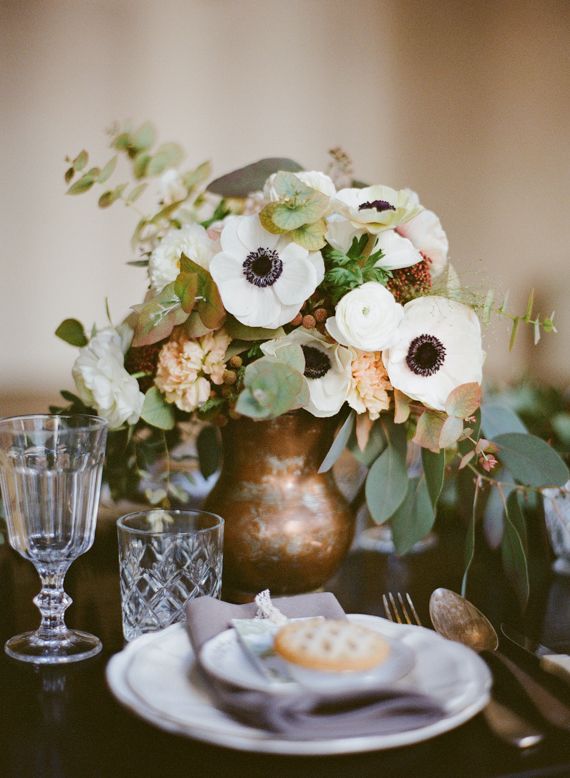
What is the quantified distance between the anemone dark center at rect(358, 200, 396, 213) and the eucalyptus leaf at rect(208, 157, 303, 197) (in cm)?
19

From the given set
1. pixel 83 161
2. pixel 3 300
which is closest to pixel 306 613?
pixel 83 161

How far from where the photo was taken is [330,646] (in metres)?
0.57

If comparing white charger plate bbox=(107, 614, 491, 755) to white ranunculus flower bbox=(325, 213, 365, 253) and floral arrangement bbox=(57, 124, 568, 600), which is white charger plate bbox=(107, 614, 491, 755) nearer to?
floral arrangement bbox=(57, 124, 568, 600)

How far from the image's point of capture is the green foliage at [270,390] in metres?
0.72

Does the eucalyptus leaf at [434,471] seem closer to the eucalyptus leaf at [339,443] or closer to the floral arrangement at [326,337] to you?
the floral arrangement at [326,337]

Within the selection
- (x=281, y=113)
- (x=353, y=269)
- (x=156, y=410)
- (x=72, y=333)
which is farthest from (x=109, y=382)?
(x=281, y=113)

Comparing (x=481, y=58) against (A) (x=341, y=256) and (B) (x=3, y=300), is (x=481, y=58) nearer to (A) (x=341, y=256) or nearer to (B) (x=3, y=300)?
(B) (x=3, y=300)

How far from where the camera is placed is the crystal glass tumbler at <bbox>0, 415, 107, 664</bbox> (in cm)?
76

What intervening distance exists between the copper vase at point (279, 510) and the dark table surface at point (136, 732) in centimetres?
7

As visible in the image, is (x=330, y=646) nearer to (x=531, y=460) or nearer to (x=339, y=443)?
(x=339, y=443)

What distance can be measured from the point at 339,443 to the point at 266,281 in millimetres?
172

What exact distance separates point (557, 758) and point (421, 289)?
0.45 meters

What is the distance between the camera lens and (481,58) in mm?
3059

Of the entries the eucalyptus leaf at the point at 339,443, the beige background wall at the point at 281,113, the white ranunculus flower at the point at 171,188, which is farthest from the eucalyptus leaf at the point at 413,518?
the beige background wall at the point at 281,113
